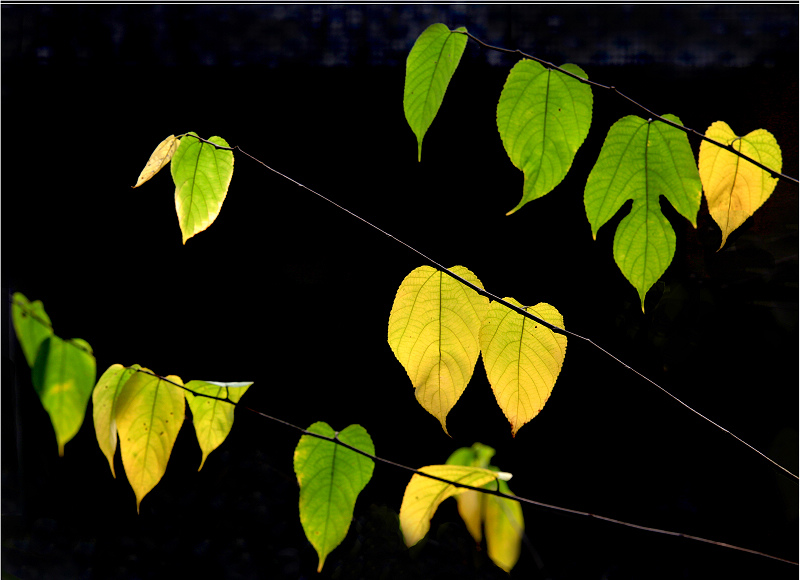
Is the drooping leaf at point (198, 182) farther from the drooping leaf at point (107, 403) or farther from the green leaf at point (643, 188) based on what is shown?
the green leaf at point (643, 188)

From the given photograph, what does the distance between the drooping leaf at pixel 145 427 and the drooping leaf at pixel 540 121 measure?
33cm

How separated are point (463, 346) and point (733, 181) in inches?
10.9

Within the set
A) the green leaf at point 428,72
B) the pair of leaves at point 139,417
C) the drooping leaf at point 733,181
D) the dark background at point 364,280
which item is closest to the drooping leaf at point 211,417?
the pair of leaves at point 139,417

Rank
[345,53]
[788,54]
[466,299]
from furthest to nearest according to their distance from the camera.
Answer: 1. [345,53]
2. [788,54]
3. [466,299]

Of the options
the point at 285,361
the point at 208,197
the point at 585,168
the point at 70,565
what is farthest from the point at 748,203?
the point at 70,565

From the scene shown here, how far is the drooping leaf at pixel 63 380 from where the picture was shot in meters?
0.35

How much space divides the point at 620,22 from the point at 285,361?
3.74ft

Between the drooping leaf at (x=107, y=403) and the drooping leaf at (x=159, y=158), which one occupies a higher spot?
the drooping leaf at (x=159, y=158)

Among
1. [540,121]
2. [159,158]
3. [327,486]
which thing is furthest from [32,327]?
[540,121]

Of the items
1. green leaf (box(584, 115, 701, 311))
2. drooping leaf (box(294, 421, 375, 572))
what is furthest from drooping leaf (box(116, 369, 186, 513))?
green leaf (box(584, 115, 701, 311))

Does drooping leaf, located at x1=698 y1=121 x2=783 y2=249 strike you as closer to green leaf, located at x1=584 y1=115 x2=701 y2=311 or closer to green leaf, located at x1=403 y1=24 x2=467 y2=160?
green leaf, located at x1=584 y1=115 x2=701 y2=311

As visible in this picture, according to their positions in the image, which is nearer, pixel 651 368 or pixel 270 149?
pixel 651 368

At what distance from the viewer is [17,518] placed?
1490 mm

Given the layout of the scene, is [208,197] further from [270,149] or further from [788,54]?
[788,54]
